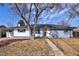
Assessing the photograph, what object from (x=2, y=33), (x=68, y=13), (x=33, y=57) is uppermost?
(x=68, y=13)

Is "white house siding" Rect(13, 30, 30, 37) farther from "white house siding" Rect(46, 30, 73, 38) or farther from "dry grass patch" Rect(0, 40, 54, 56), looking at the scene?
"white house siding" Rect(46, 30, 73, 38)

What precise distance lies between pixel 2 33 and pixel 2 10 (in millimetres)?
210

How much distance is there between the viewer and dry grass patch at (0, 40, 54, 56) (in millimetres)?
2547

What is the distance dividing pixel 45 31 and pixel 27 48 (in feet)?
0.74

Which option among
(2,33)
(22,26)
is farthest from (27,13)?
(2,33)

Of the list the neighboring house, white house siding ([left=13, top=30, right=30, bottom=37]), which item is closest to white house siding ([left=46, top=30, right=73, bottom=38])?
the neighboring house

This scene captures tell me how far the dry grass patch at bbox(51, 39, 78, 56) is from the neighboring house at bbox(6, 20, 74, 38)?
0.15ft

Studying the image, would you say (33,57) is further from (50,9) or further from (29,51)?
(50,9)

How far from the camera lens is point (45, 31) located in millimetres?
2572

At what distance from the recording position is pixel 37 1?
101 inches

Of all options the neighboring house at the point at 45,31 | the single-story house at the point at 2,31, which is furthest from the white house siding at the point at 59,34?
the single-story house at the point at 2,31

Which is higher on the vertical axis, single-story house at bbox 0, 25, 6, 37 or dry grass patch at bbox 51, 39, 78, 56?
single-story house at bbox 0, 25, 6, 37

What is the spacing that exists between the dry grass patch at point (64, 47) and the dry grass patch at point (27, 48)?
3.3 inches

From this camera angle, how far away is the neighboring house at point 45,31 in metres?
2.55
